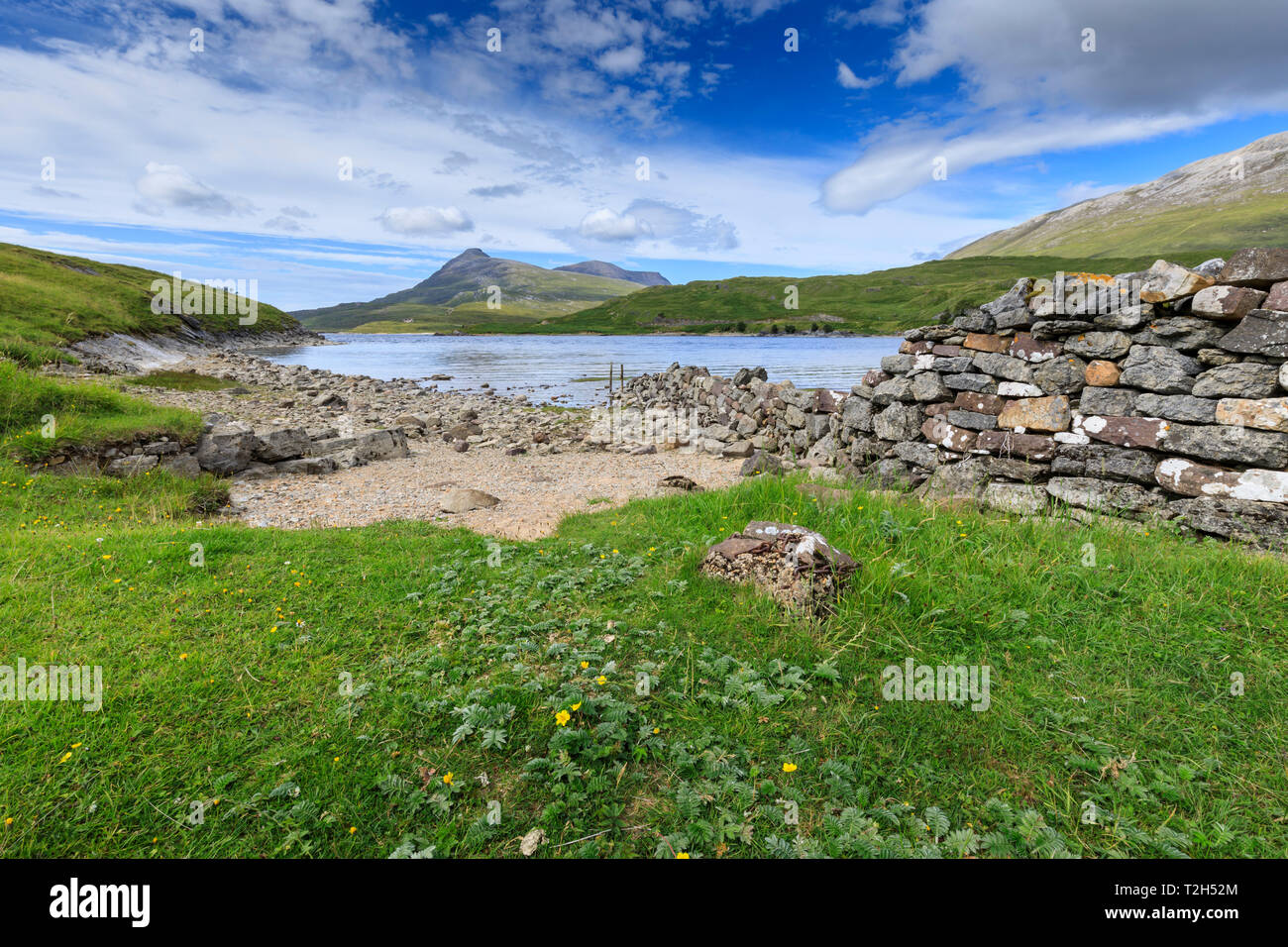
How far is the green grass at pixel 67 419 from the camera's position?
10.8 m

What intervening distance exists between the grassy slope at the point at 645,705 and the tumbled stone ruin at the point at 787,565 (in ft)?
0.72

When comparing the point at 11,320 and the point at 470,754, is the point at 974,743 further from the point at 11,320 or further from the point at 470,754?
the point at 11,320

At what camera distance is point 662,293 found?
197125mm

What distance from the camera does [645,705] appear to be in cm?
426

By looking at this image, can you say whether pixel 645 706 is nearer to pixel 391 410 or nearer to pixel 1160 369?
pixel 1160 369

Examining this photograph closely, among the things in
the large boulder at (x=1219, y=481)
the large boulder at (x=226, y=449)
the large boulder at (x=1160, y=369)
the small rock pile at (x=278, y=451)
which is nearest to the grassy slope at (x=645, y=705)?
the large boulder at (x=1219, y=481)

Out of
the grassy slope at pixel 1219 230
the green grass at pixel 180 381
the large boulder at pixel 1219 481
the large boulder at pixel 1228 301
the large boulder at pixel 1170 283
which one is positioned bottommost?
the large boulder at pixel 1219 481

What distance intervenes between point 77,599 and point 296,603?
2.01m

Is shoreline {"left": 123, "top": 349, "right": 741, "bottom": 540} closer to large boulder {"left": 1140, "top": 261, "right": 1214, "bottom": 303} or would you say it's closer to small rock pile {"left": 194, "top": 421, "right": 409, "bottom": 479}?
small rock pile {"left": 194, "top": 421, "right": 409, "bottom": 479}

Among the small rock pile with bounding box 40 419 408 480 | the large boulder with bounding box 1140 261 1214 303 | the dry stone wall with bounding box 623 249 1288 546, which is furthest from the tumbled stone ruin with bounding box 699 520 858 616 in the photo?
the small rock pile with bounding box 40 419 408 480

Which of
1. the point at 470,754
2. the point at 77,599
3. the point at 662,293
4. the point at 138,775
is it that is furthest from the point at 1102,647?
the point at 662,293

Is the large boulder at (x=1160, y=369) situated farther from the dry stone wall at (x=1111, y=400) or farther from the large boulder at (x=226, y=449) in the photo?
the large boulder at (x=226, y=449)
